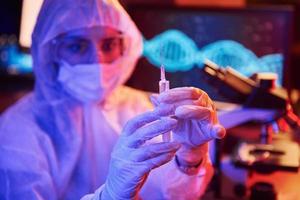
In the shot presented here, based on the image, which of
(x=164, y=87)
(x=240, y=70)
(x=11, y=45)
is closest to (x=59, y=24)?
(x=164, y=87)

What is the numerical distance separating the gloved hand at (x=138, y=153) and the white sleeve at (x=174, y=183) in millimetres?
182

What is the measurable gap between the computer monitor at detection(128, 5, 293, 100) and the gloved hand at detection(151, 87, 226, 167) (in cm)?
52

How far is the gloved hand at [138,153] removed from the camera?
0.85 m

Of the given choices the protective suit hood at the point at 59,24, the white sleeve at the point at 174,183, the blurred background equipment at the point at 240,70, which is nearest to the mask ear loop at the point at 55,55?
the protective suit hood at the point at 59,24

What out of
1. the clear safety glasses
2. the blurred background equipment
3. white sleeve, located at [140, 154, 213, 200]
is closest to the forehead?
the clear safety glasses

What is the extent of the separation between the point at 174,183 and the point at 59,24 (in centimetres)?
47

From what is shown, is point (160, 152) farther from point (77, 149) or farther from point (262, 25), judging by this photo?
point (262, 25)

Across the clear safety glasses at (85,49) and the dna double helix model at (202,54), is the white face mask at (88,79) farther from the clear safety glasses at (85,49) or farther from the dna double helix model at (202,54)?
the dna double helix model at (202,54)

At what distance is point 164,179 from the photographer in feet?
3.68

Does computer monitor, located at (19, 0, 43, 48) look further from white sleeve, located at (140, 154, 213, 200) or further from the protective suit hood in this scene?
white sleeve, located at (140, 154, 213, 200)

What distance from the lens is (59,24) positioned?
1170 mm

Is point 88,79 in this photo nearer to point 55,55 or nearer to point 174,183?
point 55,55

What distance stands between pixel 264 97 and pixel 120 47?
0.41m

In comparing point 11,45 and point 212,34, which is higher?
point 212,34
